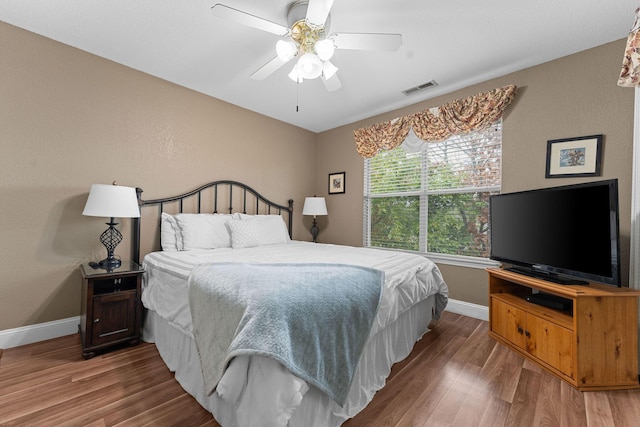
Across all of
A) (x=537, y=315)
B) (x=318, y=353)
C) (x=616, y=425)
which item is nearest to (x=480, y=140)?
(x=537, y=315)

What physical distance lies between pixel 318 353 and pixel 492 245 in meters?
2.20

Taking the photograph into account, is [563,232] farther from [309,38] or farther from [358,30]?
[309,38]

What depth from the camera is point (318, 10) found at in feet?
5.01

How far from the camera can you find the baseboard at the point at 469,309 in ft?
9.14

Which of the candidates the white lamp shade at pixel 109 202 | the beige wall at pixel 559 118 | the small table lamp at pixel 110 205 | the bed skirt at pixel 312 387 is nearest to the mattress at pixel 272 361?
the bed skirt at pixel 312 387

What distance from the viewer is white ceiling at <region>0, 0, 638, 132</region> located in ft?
6.11

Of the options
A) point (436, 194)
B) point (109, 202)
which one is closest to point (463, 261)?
point (436, 194)

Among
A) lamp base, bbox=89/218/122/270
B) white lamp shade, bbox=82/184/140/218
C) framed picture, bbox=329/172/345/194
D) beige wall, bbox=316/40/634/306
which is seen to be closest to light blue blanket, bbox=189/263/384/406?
white lamp shade, bbox=82/184/140/218

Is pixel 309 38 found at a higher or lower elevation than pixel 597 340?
higher

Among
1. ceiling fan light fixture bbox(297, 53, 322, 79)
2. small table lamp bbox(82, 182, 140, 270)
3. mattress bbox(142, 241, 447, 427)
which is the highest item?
ceiling fan light fixture bbox(297, 53, 322, 79)

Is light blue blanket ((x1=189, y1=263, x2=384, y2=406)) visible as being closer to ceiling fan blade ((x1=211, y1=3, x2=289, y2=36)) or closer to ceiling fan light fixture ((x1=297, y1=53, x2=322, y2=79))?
ceiling fan light fixture ((x1=297, y1=53, x2=322, y2=79))

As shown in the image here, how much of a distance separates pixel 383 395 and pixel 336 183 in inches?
122

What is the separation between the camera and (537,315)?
2.01 metres

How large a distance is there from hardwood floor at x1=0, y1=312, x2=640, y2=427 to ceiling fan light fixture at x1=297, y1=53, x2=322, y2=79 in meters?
2.08
